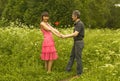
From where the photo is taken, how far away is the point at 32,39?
44.5 ft

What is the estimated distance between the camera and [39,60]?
11.3 metres

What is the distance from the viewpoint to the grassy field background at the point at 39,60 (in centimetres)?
950

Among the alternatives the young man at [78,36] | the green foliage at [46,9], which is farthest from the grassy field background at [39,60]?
the green foliage at [46,9]

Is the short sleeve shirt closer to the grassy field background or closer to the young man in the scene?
the young man

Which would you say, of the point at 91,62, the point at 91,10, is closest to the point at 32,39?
the point at 91,62

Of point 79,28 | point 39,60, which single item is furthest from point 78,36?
point 39,60

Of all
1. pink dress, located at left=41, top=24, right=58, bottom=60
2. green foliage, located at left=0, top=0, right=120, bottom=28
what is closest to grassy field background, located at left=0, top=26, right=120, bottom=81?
pink dress, located at left=41, top=24, right=58, bottom=60

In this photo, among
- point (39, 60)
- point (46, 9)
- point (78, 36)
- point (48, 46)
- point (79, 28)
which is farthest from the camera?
point (46, 9)

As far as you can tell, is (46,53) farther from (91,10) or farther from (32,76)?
(91,10)

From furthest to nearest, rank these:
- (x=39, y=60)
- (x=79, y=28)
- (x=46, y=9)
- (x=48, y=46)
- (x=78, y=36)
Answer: (x=46, y=9) → (x=39, y=60) → (x=48, y=46) → (x=78, y=36) → (x=79, y=28)

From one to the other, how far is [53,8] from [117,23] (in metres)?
28.7

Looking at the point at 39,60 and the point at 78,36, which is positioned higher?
the point at 78,36

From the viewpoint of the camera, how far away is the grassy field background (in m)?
9.50

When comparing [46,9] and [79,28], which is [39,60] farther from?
[46,9]
